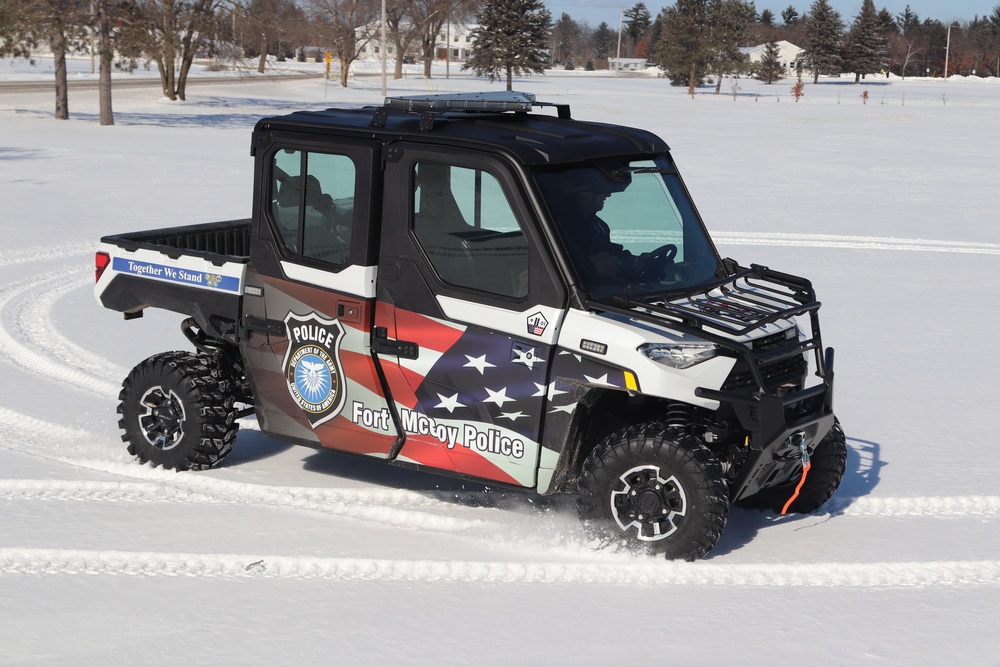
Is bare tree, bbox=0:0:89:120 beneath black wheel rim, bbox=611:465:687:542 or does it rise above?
above

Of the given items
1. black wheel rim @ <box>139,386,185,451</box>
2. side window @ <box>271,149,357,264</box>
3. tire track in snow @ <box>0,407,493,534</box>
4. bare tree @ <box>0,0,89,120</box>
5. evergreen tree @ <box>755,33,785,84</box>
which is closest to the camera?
side window @ <box>271,149,357,264</box>

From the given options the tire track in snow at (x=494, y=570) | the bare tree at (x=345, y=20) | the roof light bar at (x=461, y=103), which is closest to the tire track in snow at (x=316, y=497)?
the tire track in snow at (x=494, y=570)

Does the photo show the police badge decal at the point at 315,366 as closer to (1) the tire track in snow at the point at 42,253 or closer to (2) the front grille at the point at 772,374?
(2) the front grille at the point at 772,374

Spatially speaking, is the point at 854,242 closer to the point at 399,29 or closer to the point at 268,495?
the point at 268,495

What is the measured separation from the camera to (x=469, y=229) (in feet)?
A: 17.8

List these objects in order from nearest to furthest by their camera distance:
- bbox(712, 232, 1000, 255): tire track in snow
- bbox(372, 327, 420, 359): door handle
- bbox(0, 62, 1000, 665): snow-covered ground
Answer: bbox(0, 62, 1000, 665): snow-covered ground → bbox(372, 327, 420, 359): door handle → bbox(712, 232, 1000, 255): tire track in snow

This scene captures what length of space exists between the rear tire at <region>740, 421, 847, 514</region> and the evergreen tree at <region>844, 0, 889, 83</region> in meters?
98.5

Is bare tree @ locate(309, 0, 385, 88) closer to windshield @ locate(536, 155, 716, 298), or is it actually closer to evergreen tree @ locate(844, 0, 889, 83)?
evergreen tree @ locate(844, 0, 889, 83)

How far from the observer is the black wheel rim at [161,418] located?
637 centimetres

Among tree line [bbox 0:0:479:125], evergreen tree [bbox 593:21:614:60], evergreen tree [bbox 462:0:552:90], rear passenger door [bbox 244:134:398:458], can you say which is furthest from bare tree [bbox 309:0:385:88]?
evergreen tree [bbox 593:21:614:60]

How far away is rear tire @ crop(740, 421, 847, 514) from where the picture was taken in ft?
19.2

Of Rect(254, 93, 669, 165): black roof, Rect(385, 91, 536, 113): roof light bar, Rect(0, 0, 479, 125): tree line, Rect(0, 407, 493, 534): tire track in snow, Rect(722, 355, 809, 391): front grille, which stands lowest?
Rect(0, 407, 493, 534): tire track in snow

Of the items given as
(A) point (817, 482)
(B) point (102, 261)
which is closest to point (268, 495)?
(B) point (102, 261)

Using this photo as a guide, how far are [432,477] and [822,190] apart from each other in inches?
643
